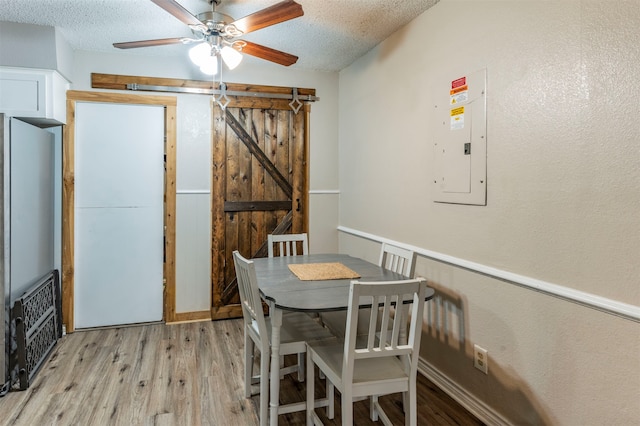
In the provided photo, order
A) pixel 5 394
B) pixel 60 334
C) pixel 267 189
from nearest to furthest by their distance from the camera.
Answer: pixel 5 394, pixel 60 334, pixel 267 189

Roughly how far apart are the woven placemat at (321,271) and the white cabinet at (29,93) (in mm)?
2241

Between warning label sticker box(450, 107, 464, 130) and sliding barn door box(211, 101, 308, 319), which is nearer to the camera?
warning label sticker box(450, 107, 464, 130)

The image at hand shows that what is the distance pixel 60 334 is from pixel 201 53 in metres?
2.62

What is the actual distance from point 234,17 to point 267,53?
18.7 inches

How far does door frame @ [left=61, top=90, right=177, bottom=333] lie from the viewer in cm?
358

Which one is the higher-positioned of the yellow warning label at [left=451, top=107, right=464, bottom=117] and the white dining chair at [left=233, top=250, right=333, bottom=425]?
the yellow warning label at [left=451, top=107, right=464, bottom=117]

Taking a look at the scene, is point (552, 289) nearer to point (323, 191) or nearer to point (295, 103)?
point (323, 191)

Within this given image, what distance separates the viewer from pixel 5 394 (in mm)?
2531

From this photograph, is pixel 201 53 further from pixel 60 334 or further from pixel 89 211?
pixel 60 334

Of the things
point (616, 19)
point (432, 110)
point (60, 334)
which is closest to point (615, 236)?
point (616, 19)

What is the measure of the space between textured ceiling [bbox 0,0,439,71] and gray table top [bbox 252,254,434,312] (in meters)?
1.70

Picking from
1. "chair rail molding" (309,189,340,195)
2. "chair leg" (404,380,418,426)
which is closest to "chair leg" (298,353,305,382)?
"chair leg" (404,380,418,426)

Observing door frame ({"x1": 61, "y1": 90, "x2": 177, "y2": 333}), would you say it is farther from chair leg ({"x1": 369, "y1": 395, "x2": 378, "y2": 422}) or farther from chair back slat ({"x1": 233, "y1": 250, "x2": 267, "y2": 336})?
chair leg ({"x1": 369, "y1": 395, "x2": 378, "y2": 422})

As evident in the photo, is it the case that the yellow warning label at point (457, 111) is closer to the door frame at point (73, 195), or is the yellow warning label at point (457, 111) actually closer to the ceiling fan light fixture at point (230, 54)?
the ceiling fan light fixture at point (230, 54)
